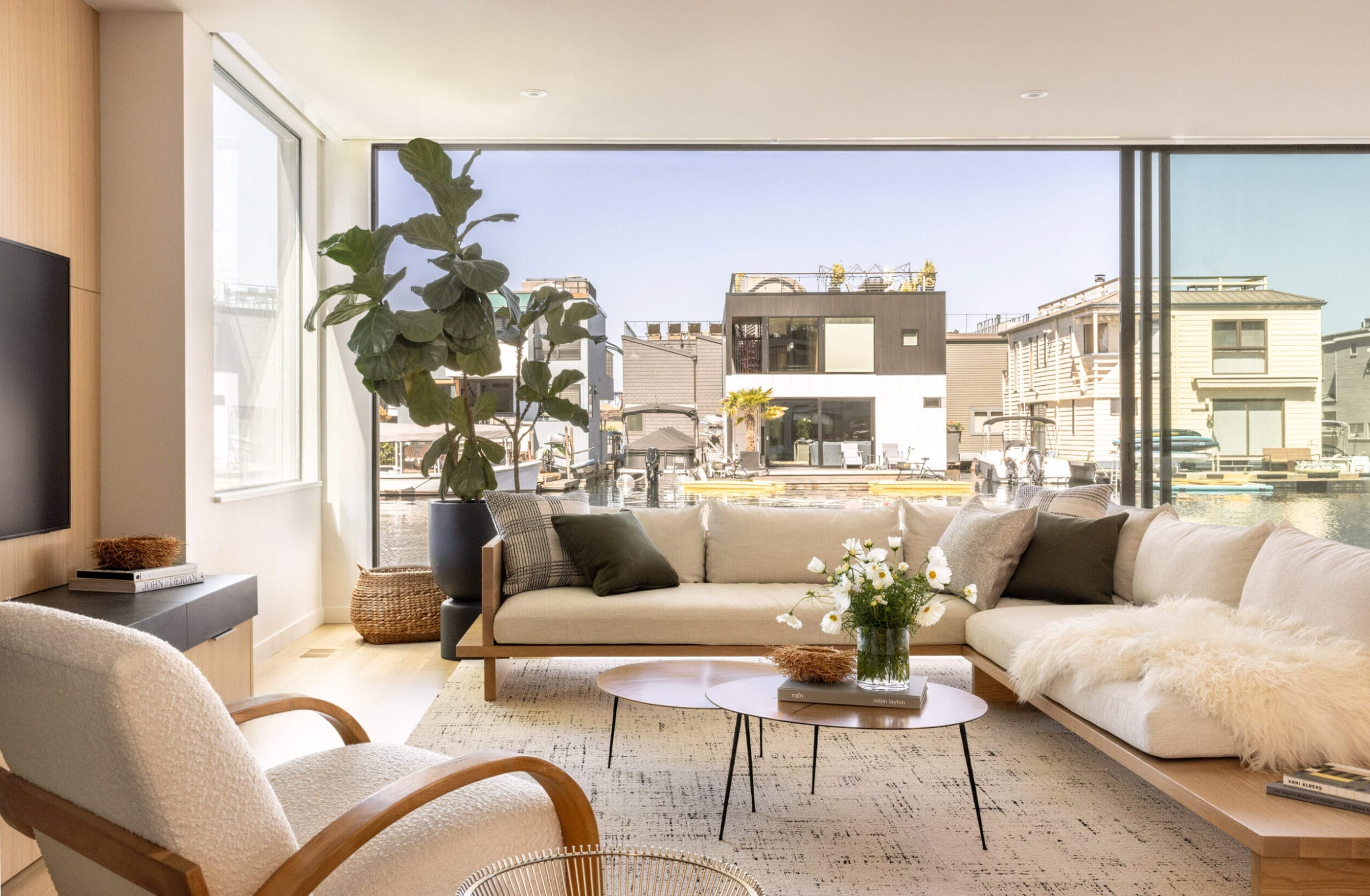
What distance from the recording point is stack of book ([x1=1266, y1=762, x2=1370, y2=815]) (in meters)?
2.08

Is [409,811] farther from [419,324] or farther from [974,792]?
[419,324]

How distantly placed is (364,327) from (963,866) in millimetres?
3496

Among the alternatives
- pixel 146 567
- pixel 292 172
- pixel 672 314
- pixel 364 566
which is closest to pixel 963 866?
pixel 146 567

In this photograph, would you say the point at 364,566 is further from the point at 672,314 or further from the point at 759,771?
the point at 759,771

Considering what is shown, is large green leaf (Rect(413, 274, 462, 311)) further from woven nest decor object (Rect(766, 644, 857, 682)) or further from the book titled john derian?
the book titled john derian

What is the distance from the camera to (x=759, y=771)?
3211mm

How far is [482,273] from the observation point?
4.62 meters

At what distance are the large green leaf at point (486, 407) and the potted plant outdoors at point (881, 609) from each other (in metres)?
2.58

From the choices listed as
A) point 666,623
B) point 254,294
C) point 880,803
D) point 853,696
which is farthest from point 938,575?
point 254,294

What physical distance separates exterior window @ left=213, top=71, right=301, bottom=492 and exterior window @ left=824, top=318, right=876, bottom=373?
2904mm

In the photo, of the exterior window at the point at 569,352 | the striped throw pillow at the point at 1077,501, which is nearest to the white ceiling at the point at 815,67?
the exterior window at the point at 569,352

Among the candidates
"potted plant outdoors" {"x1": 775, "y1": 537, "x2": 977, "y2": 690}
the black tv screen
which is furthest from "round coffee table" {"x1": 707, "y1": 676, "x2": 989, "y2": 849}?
the black tv screen

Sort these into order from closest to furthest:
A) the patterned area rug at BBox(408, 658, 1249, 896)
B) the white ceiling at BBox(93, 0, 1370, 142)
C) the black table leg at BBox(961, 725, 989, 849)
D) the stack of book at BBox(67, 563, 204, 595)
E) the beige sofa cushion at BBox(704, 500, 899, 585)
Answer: the patterned area rug at BBox(408, 658, 1249, 896) < the black table leg at BBox(961, 725, 989, 849) < the stack of book at BBox(67, 563, 204, 595) < the white ceiling at BBox(93, 0, 1370, 142) < the beige sofa cushion at BBox(704, 500, 899, 585)

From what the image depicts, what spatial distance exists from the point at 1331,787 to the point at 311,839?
6.77 feet
